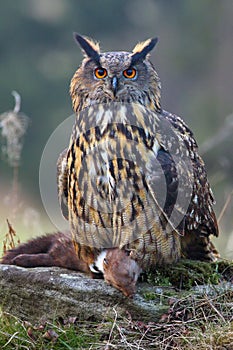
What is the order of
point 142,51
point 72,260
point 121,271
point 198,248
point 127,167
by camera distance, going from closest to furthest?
point 121,271 < point 127,167 < point 142,51 < point 72,260 < point 198,248

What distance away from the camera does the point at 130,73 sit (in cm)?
440

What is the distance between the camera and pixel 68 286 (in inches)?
167

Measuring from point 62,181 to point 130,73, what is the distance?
0.81 m

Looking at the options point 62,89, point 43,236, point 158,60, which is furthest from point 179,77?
point 43,236

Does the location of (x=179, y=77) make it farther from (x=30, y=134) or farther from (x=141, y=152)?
(x=141, y=152)

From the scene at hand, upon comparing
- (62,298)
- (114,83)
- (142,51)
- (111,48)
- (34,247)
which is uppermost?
(111,48)

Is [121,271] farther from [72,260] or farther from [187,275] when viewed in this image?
[72,260]

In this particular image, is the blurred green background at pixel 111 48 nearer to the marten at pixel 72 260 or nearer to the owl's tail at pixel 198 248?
the marten at pixel 72 260

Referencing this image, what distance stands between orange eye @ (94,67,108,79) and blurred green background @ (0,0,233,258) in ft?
33.0

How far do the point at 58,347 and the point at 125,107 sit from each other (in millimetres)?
1408

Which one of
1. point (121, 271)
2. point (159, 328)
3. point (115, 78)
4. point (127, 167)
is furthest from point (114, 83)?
point (159, 328)

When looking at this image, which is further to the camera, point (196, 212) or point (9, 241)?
point (9, 241)

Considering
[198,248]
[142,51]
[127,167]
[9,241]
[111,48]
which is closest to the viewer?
[127,167]

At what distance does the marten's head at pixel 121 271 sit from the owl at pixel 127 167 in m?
0.04
